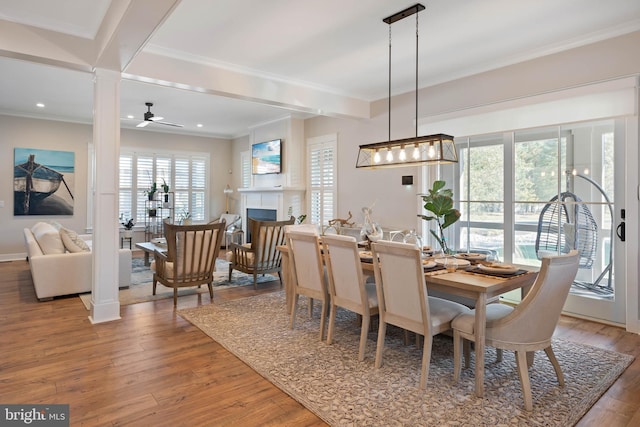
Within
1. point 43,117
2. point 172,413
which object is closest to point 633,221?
point 172,413

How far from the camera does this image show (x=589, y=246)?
3.98 m

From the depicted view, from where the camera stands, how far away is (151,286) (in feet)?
17.4

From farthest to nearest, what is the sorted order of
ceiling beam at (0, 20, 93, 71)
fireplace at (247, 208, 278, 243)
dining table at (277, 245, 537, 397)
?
fireplace at (247, 208, 278, 243) → ceiling beam at (0, 20, 93, 71) → dining table at (277, 245, 537, 397)

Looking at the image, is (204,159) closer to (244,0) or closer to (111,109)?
(111,109)

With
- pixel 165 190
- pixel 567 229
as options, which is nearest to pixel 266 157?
pixel 165 190

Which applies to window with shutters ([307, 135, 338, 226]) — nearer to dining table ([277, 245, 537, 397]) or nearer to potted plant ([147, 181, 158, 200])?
potted plant ([147, 181, 158, 200])

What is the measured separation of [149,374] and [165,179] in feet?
22.5

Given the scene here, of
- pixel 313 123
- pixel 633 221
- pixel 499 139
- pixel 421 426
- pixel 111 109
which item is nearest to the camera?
pixel 421 426

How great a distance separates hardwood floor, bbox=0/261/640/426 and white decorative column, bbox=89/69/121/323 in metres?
0.26

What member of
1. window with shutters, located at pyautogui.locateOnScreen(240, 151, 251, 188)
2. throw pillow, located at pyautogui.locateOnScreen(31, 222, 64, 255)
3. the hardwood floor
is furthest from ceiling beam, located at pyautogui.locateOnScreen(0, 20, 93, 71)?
window with shutters, located at pyautogui.locateOnScreen(240, 151, 251, 188)

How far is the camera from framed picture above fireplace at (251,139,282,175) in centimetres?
741

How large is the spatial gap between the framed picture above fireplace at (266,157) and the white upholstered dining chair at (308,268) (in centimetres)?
404

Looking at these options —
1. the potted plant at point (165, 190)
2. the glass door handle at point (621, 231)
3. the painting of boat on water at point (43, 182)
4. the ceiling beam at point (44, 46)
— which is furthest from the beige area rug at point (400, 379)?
the painting of boat on water at point (43, 182)

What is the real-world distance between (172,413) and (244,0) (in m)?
2.90
